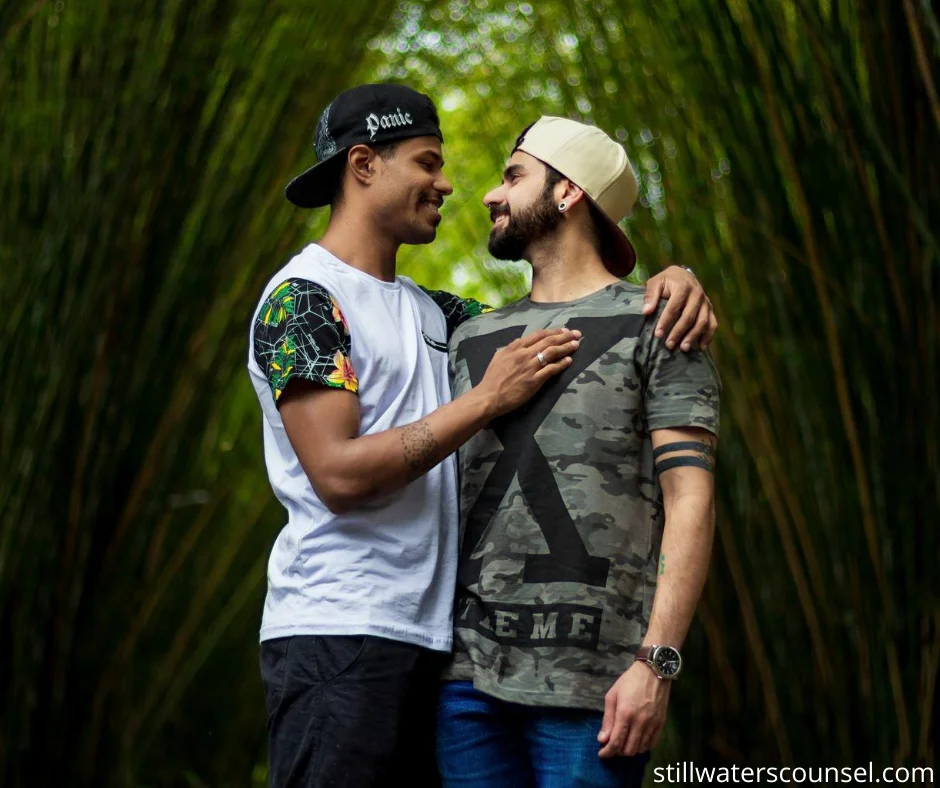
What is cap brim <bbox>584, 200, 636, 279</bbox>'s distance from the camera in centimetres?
164

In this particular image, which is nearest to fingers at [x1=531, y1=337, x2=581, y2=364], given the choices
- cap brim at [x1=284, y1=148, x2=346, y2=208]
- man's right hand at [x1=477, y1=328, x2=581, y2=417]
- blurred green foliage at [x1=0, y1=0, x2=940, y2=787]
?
man's right hand at [x1=477, y1=328, x2=581, y2=417]

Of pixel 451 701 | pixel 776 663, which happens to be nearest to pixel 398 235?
pixel 451 701

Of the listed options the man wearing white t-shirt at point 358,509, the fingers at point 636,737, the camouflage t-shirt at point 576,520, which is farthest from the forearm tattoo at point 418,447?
the fingers at point 636,737

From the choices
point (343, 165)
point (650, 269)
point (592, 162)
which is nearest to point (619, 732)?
point (592, 162)

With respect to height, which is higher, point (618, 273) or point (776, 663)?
point (618, 273)

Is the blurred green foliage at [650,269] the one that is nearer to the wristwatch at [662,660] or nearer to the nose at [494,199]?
the nose at [494,199]

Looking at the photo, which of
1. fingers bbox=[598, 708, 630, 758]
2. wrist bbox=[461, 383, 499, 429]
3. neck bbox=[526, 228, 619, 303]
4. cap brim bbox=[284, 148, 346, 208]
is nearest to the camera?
fingers bbox=[598, 708, 630, 758]

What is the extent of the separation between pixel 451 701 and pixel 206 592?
1687 millimetres

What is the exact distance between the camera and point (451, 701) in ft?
4.75

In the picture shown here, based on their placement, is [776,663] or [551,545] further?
[776,663]

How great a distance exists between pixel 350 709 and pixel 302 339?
422 millimetres

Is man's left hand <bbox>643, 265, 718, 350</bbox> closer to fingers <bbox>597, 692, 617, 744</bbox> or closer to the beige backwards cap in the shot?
the beige backwards cap

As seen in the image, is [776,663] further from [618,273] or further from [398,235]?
[398,235]

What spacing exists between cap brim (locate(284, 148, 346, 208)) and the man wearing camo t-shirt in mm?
371
